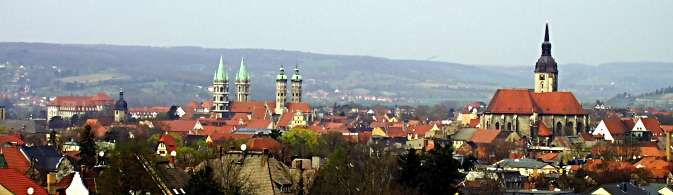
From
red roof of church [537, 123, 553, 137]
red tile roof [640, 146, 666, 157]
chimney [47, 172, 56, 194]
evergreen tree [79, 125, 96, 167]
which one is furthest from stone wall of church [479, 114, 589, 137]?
chimney [47, 172, 56, 194]

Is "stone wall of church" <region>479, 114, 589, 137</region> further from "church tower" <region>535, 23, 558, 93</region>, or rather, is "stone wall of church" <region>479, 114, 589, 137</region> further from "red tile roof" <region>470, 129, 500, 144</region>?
"church tower" <region>535, 23, 558, 93</region>

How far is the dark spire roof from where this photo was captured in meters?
161

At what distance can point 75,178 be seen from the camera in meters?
36.3

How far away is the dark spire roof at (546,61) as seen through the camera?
161 metres

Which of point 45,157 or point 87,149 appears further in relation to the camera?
point 87,149

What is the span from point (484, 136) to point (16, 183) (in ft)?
354

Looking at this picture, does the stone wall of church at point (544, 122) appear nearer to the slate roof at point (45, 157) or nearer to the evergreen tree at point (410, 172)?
the slate roof at point (45, 157)

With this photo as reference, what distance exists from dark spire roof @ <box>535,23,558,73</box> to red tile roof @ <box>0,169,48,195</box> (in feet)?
430

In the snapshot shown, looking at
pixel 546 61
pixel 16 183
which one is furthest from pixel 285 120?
pixel 16 183

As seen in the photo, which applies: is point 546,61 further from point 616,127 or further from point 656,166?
point 656,166

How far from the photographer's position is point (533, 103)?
147625 mm

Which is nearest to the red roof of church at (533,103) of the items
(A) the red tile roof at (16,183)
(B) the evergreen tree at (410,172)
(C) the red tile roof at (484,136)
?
(C) the red tile roof at (484,136)

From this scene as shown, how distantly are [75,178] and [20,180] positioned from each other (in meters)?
4.15

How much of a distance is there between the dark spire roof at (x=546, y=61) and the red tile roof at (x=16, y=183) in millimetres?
131090
